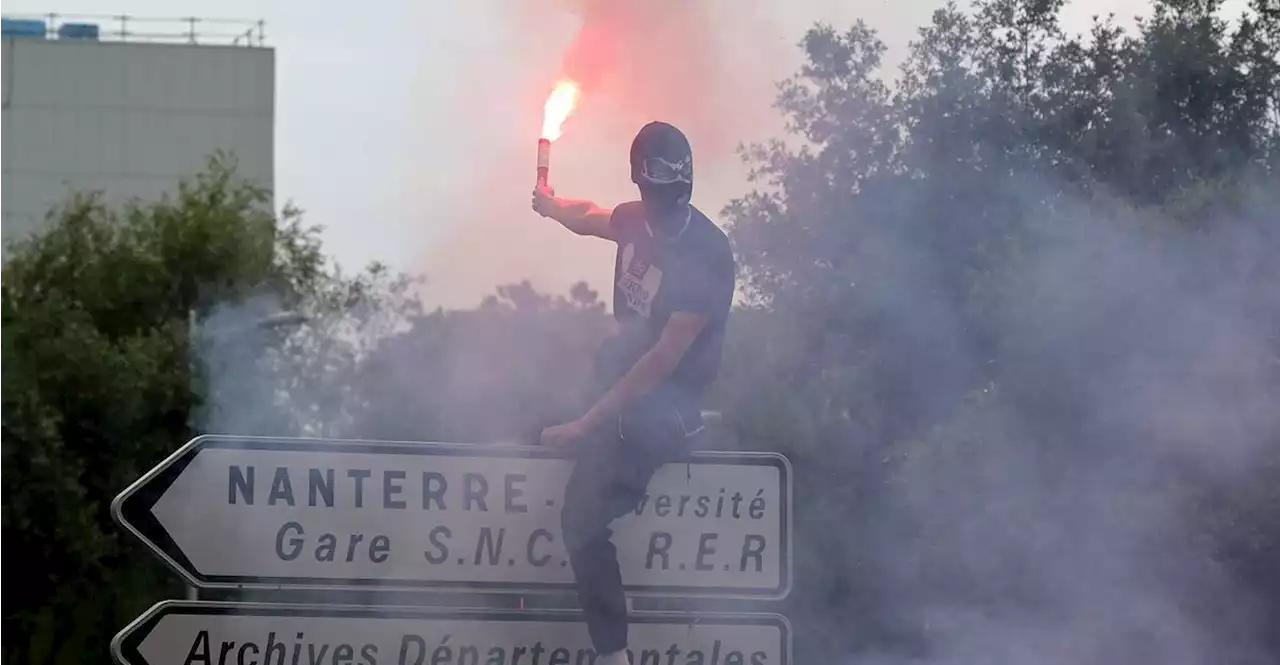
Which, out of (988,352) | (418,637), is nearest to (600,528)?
(418,637)

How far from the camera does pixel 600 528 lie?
4.90m

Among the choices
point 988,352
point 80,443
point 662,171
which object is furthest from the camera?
point 80,443

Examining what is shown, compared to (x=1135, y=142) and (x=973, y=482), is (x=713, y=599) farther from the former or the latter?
(x=1135, y=142)

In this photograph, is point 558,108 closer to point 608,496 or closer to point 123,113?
point 608,496

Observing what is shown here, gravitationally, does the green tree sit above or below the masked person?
below

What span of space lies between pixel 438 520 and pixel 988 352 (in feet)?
16.8

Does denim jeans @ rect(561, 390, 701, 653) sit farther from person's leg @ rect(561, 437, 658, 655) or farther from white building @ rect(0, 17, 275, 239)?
white building @ rect(0, 17, 275, 239)

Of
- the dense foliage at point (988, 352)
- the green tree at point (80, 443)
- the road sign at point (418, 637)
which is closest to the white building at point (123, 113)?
the green tree at point (80, 443)

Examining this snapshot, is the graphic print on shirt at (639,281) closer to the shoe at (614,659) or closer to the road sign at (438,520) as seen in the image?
the road sign at (438,520)

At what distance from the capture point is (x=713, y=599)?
5004 millimetres

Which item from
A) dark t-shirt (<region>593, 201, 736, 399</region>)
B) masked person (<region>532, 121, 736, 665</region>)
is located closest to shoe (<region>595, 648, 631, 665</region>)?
masked person (<region>532, 121, 736, 665</region>)

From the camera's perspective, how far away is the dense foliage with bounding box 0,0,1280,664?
839 cm

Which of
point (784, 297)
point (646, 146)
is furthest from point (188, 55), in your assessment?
point (646, 146)

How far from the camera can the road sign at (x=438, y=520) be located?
4816 millimetres
